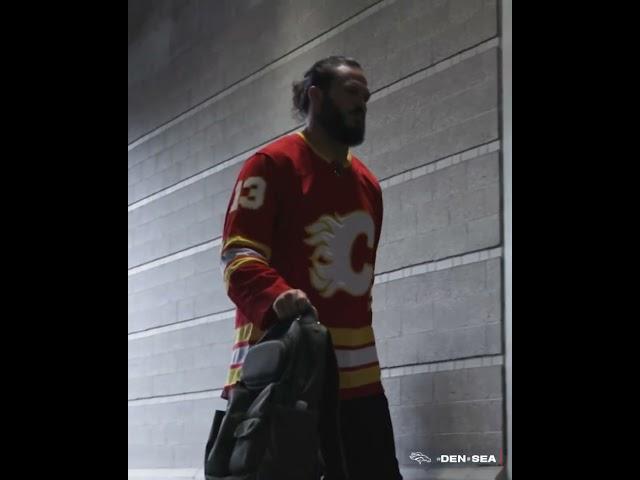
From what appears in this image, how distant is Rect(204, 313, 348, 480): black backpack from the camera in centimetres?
331

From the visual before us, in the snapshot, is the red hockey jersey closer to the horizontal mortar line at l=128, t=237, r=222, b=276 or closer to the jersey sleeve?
the jersey sleeve

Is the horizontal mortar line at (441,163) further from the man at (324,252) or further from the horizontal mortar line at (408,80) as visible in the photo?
the horizontal mortar line at (408,80)

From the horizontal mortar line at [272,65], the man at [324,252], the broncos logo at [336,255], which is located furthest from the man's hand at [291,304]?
the horizontal mortar line at [272,65]

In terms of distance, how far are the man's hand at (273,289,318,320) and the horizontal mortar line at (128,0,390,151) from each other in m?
1.08

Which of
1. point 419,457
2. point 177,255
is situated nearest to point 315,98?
point 419,457

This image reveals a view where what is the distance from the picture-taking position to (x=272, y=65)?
4.43m

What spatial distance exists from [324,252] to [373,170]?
0.41 metres

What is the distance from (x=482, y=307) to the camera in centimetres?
342

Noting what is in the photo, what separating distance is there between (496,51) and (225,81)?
1607 millimetres

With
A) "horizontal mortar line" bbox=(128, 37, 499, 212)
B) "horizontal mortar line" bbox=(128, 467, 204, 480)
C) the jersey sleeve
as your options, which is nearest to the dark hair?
"horizontal mortar line" bbox=(128, 37, 499, 212)

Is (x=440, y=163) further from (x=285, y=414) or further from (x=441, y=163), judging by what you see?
(x=285, y=414)

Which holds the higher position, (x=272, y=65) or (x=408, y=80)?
(x=272, y=65)
